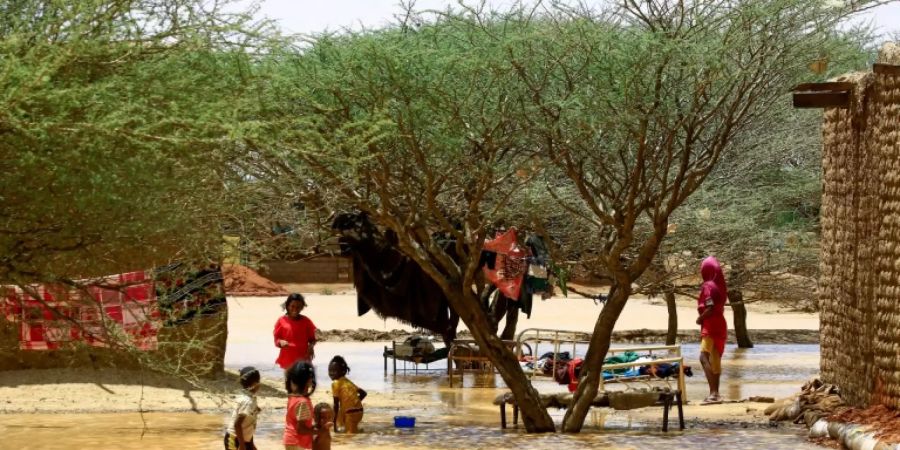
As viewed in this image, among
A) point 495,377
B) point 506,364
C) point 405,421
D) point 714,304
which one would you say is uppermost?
point 714,304

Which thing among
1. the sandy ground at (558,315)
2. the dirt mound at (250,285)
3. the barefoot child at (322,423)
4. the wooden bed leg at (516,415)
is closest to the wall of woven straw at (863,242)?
the wooden bed leg at (516,415)

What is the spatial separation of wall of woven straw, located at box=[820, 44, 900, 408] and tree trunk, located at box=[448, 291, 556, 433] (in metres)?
2.80

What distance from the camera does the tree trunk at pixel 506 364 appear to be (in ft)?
48.7

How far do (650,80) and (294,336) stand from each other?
423cm

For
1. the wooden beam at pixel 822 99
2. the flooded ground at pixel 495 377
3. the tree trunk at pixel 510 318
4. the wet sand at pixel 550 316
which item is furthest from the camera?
the wet sand at pixel 550 316

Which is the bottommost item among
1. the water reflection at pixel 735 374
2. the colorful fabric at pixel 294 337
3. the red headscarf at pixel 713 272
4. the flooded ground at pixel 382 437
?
the flooded ground at pixel 382 437

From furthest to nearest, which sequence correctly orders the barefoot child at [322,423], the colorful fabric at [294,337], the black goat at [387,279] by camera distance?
the black goat at [387,279]
the colorful fabric at [294,337]
the barefoot child at [322,423]

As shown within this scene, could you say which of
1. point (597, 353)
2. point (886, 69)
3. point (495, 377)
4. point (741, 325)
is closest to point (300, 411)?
point (597, 353)

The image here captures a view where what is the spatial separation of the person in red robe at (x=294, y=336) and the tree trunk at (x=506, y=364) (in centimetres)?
152

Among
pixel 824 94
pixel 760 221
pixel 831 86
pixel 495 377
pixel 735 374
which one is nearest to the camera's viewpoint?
pixel 831 86

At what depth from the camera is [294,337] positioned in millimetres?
15398

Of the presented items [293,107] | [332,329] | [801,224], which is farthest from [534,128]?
[332,329]

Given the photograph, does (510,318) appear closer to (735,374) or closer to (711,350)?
(735,374)

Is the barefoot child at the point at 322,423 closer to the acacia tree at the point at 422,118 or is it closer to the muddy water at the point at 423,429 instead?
the muddy water at the point at 423,429
